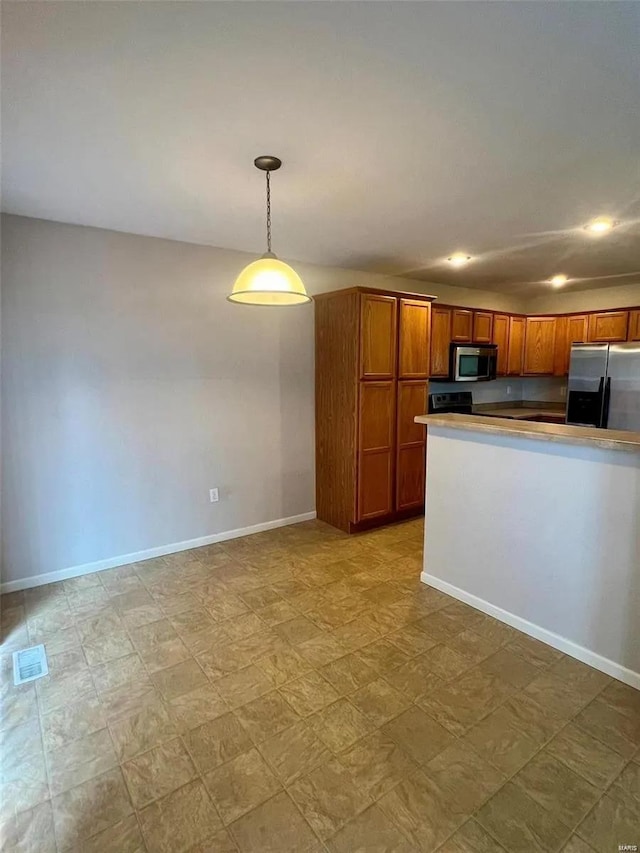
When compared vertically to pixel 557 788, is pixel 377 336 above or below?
above

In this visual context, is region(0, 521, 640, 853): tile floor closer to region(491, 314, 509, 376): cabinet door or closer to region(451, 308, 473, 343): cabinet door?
region(451, 308, 473, 343): cabinet door

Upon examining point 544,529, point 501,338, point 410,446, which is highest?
point 501,338

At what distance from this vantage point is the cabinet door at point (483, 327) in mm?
5191

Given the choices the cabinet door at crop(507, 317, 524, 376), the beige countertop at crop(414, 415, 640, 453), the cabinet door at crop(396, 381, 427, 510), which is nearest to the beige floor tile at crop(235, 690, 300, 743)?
the beige countertop at crop(414, 415, 640, 453)

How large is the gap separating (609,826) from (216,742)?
145 cm

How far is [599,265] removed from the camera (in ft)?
14.3

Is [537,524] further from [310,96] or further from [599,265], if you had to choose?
[599,265]

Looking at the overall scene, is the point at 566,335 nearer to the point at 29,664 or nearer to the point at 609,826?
the point at 609,826

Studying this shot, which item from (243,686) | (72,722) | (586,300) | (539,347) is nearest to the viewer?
(72,722)

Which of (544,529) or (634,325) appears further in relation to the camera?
(634,325)

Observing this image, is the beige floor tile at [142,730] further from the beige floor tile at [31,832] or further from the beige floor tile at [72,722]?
the beige floor tile at [31,832]

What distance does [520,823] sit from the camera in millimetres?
1494

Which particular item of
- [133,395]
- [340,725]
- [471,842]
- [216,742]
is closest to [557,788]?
[471,842]

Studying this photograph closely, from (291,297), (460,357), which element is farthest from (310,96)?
(460,357)
